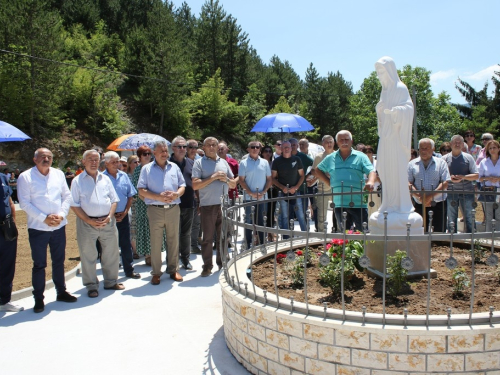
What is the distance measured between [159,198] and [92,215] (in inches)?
38.4

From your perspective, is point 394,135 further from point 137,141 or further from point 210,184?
point 137,141

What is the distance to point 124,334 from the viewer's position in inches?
186

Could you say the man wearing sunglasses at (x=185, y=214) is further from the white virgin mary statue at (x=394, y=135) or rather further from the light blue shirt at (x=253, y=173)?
the white virgin mary statue at (x=394, y=135)

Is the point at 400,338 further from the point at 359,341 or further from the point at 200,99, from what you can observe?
the point at 200,99

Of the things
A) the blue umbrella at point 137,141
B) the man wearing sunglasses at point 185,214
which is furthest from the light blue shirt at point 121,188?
the blue umbrella at point 137,141

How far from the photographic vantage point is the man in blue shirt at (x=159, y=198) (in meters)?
6.44

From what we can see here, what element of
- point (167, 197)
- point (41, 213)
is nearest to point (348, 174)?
point (167, 197)

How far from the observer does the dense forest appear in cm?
2756

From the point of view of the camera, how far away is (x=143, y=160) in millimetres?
7746

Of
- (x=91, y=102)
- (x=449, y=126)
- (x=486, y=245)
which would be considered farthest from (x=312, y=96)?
(x=486, y=245)

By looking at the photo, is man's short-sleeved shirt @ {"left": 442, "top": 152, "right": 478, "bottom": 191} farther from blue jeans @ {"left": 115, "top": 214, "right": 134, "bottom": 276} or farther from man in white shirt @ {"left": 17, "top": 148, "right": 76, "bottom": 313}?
man in white shirt @ {"left": 17, "top": 148, "right": 76, "bottom": 313}

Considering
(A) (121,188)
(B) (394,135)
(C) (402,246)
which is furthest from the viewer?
(A) (121,188)

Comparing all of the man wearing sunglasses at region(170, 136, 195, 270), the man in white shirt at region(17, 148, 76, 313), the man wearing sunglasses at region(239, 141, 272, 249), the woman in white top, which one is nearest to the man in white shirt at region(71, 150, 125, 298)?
the man in white shirt at region(17, 148, 76, 313)

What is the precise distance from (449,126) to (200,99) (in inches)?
1265
